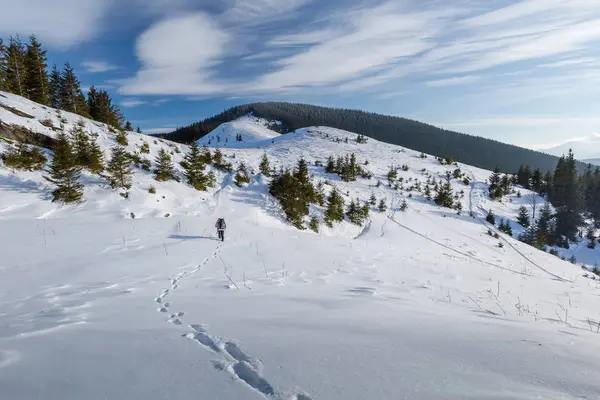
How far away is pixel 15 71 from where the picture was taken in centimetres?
3184

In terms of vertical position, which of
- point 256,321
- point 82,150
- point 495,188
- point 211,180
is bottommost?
point 495,188

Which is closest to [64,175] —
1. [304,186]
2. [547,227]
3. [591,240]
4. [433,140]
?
[304,186]

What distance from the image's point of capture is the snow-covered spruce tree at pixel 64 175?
1497cm

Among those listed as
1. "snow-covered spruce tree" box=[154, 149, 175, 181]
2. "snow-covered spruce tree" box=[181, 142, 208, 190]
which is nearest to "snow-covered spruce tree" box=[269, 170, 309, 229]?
"snow-covered spruce tree" box=[181, 142, 208, 190]

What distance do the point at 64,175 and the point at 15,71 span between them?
94.0 feet

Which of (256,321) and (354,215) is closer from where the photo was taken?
(256,321)

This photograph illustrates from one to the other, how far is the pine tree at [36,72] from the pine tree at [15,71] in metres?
0.63

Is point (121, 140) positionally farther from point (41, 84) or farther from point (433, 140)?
point (433, 140)

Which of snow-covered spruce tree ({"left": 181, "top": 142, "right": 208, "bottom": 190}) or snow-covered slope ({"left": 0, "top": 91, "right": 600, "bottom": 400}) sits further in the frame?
snow-covered spruce tree ({"left": 181, "top": 142, "right": 208, "bottom": 190})

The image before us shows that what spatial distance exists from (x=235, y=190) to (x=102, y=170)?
9513 mm

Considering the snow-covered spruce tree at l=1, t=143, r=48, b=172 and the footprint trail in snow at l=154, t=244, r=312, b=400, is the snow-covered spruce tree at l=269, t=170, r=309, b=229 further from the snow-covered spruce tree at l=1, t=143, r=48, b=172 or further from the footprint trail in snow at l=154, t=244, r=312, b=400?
→ the footprint trail in snow at l=154, t=244, r=312, b=400

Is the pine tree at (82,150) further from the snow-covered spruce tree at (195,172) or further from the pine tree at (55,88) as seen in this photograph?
the pine tree at (55,88)

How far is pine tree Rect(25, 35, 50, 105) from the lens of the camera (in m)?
33.7

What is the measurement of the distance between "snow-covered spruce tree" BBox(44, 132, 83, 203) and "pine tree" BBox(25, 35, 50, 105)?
27916mm
